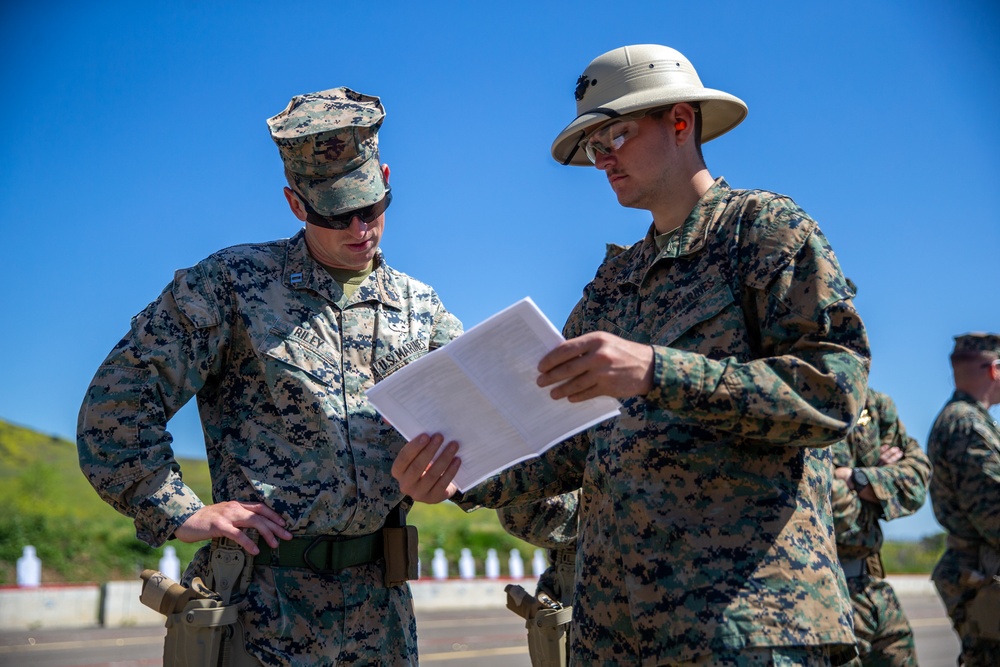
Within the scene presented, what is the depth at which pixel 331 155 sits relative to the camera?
3.96m

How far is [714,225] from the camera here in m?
3.14

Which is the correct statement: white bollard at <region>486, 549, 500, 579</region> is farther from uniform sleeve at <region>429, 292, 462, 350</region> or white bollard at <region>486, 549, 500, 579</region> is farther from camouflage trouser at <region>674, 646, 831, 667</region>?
camouflage trouser at <region>674, 646, 831, 667</region>

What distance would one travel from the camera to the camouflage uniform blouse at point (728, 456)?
2658 millimetres

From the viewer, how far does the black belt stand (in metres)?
3.70

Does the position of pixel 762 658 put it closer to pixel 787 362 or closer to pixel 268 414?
pixel 787 362

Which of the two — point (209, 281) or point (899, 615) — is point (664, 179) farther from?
point (899, 615)

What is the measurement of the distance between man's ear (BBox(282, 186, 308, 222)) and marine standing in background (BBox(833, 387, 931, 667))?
396 centimetres

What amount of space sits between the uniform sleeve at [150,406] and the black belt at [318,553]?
0.32 metres

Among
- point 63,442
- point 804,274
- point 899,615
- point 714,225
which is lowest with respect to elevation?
point 899,615

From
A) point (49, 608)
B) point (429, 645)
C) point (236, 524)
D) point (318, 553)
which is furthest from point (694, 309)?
point (49, 608)

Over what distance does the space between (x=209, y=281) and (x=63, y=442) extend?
42531mm

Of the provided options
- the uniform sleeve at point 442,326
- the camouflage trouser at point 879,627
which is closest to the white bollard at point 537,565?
the camouflage trouser at point 879,627

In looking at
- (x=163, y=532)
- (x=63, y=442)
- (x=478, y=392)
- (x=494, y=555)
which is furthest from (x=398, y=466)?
(x=63, y=442)

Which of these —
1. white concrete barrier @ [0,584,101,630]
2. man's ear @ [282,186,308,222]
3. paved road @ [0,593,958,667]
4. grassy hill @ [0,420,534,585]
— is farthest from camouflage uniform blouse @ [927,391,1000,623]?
grassy hill @ [0,420,534,585]
